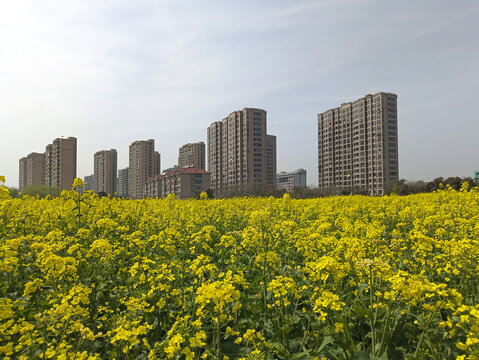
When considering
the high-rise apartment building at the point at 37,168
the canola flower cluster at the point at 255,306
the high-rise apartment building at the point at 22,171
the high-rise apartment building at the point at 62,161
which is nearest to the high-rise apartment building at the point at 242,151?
the high-rise apartment building at the point at 62,161

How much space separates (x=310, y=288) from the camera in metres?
2.95

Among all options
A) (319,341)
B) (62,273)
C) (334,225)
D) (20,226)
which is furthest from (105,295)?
(334,225)

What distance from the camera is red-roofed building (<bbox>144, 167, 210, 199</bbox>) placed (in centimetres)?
9338

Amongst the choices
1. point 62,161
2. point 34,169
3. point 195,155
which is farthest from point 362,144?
point 34,169

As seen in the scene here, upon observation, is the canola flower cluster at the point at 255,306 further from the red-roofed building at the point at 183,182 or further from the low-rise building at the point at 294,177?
the low-rise building at the point at 294,177

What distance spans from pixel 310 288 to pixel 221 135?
11505cm

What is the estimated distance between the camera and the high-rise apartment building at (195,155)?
134 meters

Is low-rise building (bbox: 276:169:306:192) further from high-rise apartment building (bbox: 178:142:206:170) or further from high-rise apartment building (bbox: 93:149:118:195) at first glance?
high-rise apartment building (bbox: 93:149:118:195)

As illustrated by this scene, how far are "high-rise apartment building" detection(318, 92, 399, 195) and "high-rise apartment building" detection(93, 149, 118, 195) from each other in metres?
90.8

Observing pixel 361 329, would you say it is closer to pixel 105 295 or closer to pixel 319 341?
pixel 319 341

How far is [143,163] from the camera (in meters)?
127

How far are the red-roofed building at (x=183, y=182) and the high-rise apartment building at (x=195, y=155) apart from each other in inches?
1205

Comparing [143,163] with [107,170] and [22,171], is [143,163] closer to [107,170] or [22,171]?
[107,170]

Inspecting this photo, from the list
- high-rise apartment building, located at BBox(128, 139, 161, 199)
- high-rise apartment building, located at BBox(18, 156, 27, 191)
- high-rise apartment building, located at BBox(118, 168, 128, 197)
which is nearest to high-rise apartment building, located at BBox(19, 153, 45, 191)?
high-rise apartment building, located at BBox(18, 156, 27, 191)
